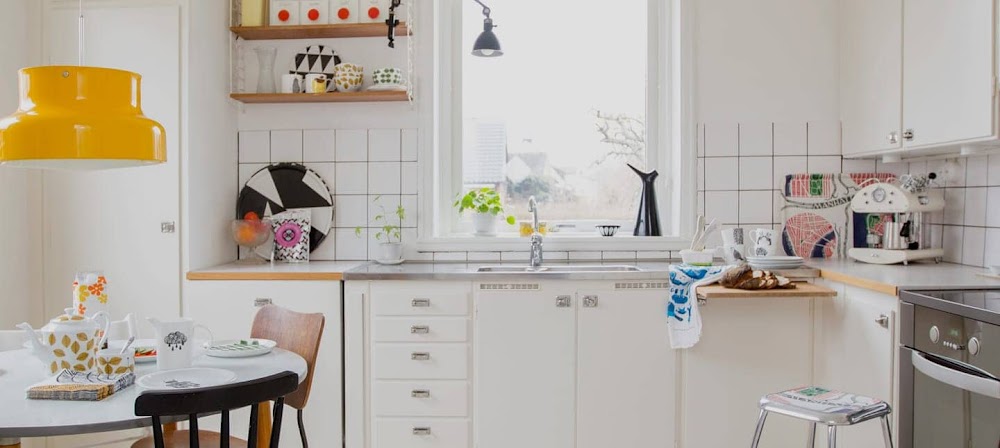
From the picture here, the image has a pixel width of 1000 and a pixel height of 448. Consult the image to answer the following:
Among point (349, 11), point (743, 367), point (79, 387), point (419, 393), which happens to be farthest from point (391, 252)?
point (79, 387)

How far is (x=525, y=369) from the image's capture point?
2932 mm

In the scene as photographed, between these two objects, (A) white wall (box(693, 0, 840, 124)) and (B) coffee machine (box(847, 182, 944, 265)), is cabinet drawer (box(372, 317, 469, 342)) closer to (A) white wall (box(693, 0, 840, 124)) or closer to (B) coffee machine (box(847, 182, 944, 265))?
(A) white wall (box(693, 0, 840, 124))

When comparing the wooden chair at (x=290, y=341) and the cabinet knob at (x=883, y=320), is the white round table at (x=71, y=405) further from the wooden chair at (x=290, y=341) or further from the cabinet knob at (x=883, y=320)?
the cabinet knob at (x=883, y=320)

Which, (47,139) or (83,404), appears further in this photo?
(83,404)

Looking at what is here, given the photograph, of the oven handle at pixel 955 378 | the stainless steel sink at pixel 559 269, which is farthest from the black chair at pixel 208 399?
the oven handle at pixel 955 378

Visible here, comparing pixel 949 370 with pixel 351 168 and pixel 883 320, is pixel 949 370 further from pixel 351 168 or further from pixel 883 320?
pixel 351 168

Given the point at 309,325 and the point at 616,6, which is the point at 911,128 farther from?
the point at 309,325

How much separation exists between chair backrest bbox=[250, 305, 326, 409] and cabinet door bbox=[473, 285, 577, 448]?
32.1 inches

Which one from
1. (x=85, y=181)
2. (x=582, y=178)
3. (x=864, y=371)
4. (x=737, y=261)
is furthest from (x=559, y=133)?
(x=85, y=181)

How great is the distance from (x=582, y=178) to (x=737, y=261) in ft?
2.75

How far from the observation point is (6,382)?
1.73 metres

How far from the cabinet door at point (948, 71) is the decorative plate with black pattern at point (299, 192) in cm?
244

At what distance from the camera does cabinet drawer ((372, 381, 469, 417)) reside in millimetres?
2943

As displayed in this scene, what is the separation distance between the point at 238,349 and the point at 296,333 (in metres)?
0.29
